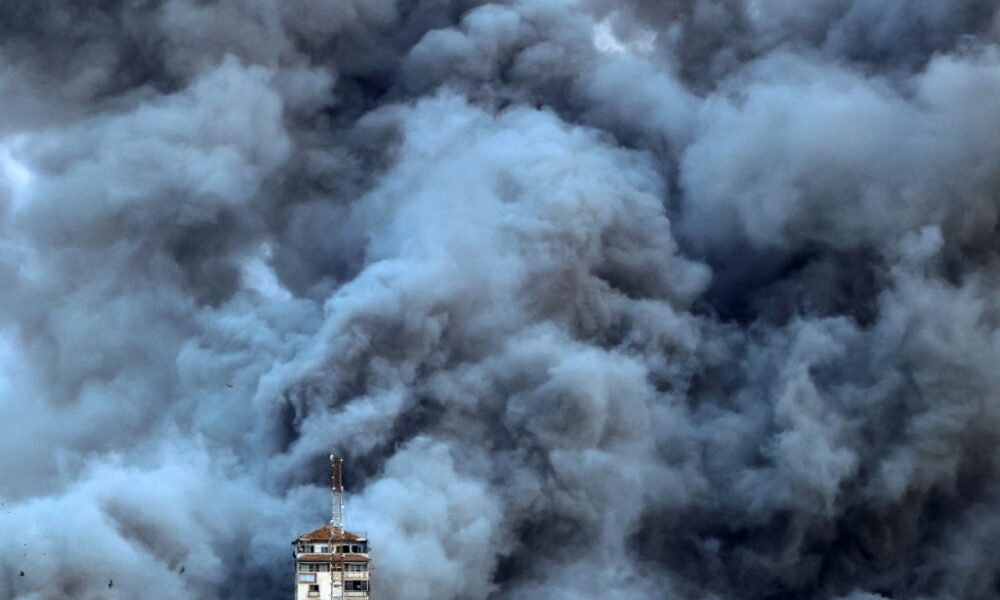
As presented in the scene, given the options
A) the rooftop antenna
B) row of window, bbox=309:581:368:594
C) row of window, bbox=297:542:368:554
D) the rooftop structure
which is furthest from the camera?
the rooftop antenna

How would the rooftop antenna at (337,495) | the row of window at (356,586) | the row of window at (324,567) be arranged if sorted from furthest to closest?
1. the rooftop antenna at (337,495)
2. the row of window at (324,567)
3. the row of window at (356,586)

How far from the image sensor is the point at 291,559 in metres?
170

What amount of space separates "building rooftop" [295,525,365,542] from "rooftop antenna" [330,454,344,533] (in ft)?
0.86

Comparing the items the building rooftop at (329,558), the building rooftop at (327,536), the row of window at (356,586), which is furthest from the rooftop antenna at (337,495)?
the row of window at (356,586)

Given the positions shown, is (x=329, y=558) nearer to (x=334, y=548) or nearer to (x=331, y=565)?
(x=331, y=565)

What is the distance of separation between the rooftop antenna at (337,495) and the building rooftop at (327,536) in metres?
0.26

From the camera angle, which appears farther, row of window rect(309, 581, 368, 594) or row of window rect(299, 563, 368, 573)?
row of window rect(299, 563, 368, 573)

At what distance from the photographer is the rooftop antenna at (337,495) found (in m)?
169

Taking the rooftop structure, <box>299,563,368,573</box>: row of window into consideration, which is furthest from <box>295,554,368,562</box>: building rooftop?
<box>299,563,368,573</box>: row of window

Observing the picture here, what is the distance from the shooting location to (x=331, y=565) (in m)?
166

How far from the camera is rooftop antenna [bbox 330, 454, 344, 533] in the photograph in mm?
168625

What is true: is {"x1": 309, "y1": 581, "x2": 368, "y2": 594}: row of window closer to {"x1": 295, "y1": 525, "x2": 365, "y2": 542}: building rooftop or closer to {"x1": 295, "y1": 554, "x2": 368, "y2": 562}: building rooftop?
{"x1": 295, "y1": 554, "x2": 368, "y2": 562}: building rooftop

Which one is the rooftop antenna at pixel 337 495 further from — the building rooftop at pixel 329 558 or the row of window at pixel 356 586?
the row of window at pixel 356 586

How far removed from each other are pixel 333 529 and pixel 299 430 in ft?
30.8
